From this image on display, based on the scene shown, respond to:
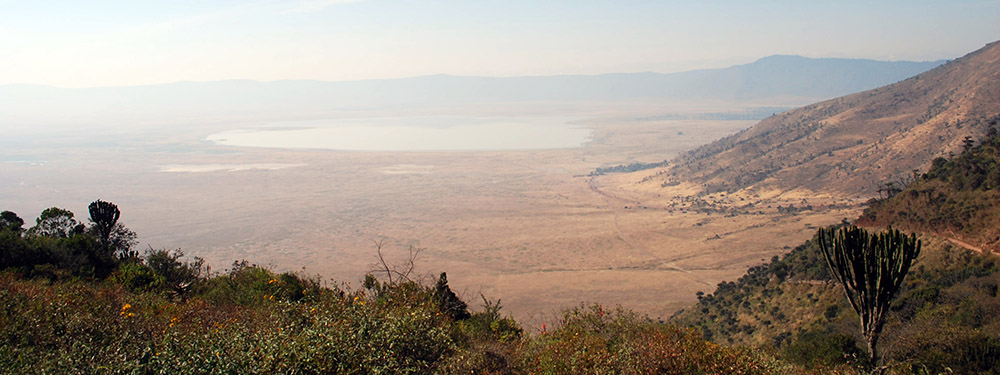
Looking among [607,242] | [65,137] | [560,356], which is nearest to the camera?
[560,356]

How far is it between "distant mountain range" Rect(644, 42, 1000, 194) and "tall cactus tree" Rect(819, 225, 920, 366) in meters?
53.5

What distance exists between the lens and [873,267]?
12.1m

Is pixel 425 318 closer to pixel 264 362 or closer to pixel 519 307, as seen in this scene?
pixel 264 362

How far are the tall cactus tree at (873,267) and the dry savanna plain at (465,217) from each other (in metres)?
11.2

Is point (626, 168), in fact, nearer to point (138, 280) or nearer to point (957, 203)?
point (957, 203)

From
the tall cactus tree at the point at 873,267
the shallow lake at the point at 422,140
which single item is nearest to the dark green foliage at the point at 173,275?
the tall cactus tree at the point at 873,267

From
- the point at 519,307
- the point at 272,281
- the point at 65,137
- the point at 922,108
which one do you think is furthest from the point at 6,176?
the point at 922,108

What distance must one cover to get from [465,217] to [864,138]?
49559 millimetres

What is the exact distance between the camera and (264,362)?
29.3 feet

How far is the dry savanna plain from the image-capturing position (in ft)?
149

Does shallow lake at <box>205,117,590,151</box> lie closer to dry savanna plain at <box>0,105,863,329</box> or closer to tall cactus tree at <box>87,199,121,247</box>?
dry savanna plain at <box>0,105,863,329</box>

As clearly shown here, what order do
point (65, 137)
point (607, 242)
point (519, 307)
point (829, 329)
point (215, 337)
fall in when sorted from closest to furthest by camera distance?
point (215, 337) → point (829, 329) → point (519, 307) → point (607, 242) → point (65, 137)

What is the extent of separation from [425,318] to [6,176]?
4546 inches

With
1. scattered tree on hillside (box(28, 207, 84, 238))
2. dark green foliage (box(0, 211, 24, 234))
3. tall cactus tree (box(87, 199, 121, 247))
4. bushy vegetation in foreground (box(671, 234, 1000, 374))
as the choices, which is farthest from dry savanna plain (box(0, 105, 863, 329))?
dark green foliage (box(0, 211, 24, 234))
